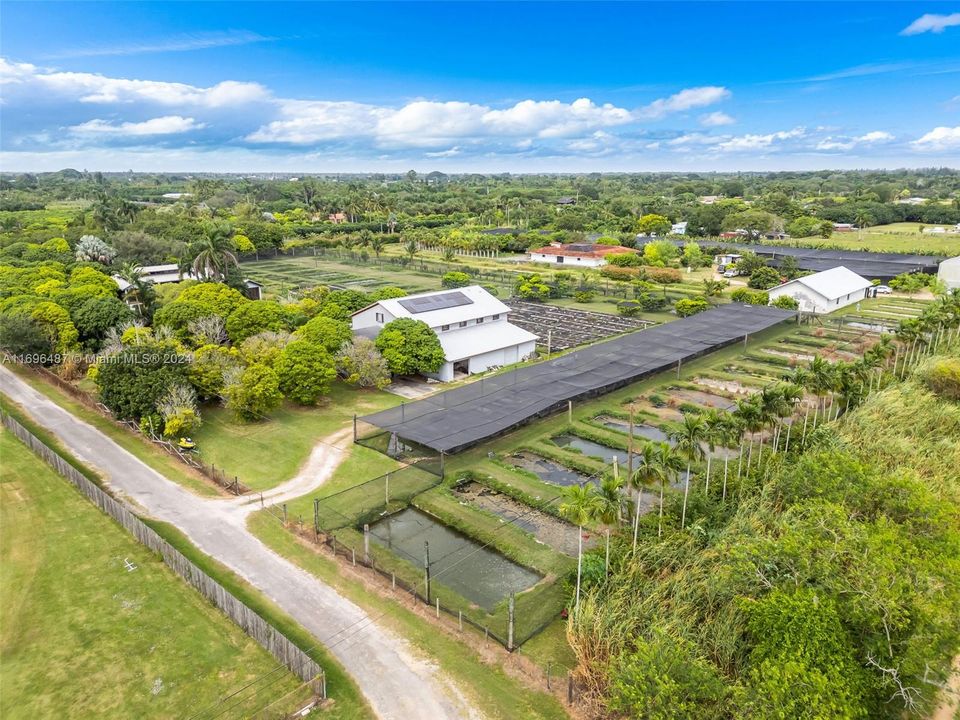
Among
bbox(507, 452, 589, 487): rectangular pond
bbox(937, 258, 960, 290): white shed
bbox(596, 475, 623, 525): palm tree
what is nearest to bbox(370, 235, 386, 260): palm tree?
bbox(937, 258, 960, 290): white shed

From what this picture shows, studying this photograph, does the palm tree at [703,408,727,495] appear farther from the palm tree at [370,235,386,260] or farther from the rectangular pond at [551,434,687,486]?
the palm tree at [370,235,386,260]

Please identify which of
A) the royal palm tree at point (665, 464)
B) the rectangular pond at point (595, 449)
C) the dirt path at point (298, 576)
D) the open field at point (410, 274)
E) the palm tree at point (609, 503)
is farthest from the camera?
the open field at point (410, 274)

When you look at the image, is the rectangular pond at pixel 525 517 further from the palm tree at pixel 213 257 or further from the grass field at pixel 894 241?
the grass field at pixel 894 241

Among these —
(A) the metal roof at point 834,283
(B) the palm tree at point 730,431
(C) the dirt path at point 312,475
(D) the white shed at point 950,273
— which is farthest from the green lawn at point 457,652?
(D) the white shed at point 950,273

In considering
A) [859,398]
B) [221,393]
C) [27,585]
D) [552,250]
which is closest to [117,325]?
[221,393]

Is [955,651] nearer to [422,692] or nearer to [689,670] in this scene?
[689,670]

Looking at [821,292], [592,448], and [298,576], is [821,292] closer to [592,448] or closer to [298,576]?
[592,448]
